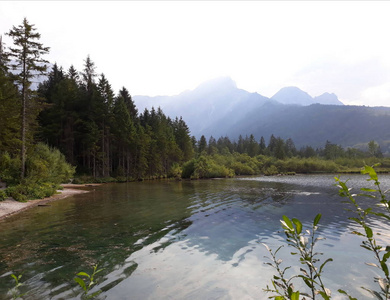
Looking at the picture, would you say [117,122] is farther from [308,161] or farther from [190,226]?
[308,161]

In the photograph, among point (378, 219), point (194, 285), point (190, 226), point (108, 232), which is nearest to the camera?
point (194, 285)

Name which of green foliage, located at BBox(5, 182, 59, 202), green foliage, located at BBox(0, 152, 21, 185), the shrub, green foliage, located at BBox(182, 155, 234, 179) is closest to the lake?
green foliage, located at BBox(5, 182, 59, 202)

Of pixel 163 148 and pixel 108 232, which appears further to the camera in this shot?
pixel 163 148

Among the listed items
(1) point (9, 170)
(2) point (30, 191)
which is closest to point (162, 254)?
(2) point (30, 191)

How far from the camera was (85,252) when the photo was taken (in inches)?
319

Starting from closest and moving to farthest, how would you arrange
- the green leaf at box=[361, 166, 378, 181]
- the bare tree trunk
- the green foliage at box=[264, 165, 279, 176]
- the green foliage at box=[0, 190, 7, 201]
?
the green leaf at box=[361, 166, 378, 181] < the green foliage at box=[0, 190, 7, 201] < the bare tree trunk < the green foliage at box=[264, 165, 279, 176]

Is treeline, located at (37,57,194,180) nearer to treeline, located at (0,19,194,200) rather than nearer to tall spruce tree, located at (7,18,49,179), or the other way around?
treeline, located at (0,19,194,200)

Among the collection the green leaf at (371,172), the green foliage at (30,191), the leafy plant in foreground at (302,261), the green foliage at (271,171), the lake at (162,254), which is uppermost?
the green leaf at (371,172)

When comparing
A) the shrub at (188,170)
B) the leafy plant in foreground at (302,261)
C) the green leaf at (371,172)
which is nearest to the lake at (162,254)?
the leafy plant in foreground at (302,261)

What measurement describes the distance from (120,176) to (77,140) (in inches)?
463

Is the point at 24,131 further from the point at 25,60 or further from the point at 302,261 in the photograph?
the point at 302,261

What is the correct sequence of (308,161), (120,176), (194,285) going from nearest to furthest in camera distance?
(194,285) → (120,176) → (308,161)

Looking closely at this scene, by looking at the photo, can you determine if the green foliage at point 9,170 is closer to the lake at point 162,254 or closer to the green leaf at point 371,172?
the lake at point 162,254

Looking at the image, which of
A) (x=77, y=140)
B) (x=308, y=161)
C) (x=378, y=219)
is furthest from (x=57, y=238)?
(x=308, y=161)
